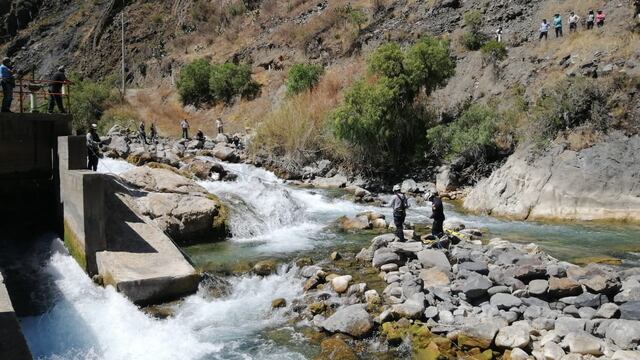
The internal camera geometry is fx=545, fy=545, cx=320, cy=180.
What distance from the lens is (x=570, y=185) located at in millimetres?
16938

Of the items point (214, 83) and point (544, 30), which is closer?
point (544, 30)

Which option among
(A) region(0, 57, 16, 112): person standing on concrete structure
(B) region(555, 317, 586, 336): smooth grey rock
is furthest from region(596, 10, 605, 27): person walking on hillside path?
(A) region(0, 57, 16, 112): person standing on concrete structure

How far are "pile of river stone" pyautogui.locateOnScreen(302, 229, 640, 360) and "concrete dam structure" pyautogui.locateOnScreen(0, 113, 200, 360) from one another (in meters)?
3.02

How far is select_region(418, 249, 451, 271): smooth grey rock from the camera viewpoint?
11.1 metres

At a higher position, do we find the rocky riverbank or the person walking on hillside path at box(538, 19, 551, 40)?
the person walking on hillside path at box(538, 19, 551, 40)

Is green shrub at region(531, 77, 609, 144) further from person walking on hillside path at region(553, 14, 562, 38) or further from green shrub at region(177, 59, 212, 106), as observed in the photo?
green shrub at region(177, 59, 212, 106)

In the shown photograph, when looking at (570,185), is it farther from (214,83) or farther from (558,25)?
(214,83)

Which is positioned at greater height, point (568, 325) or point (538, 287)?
point (538, 287)

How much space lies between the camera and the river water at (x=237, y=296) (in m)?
8.67

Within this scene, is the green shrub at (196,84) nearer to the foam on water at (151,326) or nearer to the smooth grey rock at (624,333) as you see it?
the foam on water at (151,326)

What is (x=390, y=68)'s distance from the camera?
2302cm

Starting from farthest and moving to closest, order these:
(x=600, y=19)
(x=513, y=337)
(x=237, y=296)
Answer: (x=600, y=19), (x=237, y=296), (x=513, y=337)

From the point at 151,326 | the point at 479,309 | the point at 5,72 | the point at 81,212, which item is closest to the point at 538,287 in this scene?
the point at 479,309

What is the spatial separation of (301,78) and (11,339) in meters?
29.1
